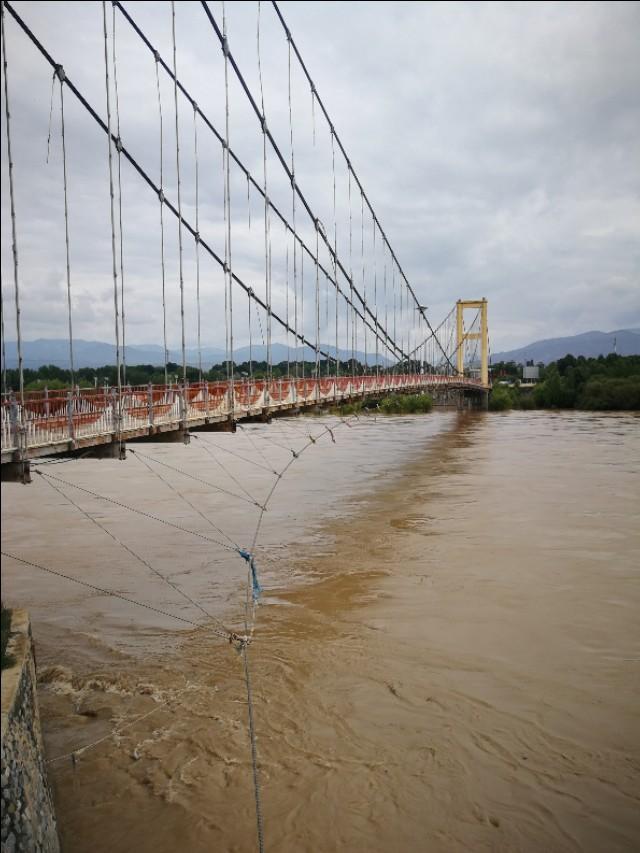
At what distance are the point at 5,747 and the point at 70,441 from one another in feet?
14.7

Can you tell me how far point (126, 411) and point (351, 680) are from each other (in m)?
4.38

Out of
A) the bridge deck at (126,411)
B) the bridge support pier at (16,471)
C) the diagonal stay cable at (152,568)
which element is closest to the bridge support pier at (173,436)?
the bridge deck at (126,411)

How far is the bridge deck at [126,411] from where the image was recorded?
665cm

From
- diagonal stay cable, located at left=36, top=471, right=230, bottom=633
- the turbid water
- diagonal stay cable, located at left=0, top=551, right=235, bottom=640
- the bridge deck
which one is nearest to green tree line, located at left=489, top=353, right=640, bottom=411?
the turbid water

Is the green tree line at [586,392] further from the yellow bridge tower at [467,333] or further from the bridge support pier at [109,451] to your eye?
the bridge support pier at [109,451]

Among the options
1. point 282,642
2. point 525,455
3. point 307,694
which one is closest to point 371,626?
point 282,642

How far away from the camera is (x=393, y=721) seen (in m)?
5.57

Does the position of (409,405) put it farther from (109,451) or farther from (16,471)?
(16,471)

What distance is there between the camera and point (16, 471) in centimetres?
656

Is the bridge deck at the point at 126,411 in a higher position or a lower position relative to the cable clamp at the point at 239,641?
higher

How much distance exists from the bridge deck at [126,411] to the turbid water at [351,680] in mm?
1993

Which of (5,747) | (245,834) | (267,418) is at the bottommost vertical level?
(245,834)

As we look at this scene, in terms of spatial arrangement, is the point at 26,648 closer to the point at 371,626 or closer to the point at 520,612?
the point at 371,626

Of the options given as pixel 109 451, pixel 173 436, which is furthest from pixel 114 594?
pixel 173 436
